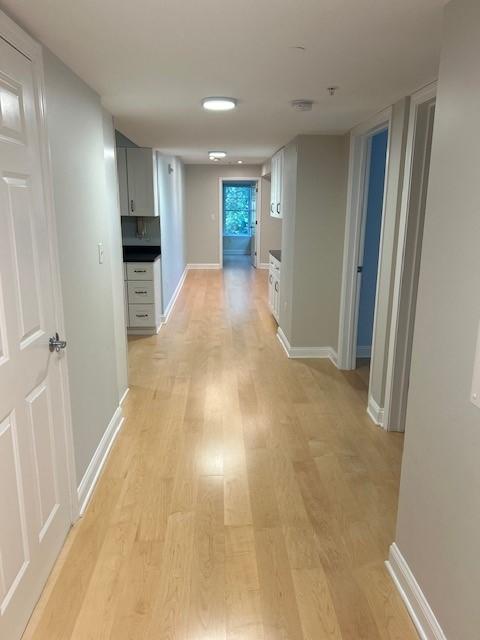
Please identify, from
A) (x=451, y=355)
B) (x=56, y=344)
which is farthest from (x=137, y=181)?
(x=451, y=355)

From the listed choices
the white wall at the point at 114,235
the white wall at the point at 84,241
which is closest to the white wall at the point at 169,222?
the white wall at the point at 114,235

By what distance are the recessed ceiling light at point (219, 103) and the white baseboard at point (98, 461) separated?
2127mm

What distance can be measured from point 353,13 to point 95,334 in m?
2.01

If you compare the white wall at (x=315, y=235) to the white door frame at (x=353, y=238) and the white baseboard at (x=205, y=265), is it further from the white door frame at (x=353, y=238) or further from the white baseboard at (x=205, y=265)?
the white baseboard at (x=205, y=265)

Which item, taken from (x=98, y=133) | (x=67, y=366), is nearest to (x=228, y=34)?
(x=98, y=133)

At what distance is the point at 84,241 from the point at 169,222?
450cm

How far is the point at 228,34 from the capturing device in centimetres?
173

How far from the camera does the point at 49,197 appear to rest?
191cm

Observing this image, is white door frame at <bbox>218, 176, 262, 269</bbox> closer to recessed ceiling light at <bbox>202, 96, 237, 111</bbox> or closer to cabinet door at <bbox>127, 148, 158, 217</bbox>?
cabinet door at <bbox>127, 148, 158, 217</bbox>

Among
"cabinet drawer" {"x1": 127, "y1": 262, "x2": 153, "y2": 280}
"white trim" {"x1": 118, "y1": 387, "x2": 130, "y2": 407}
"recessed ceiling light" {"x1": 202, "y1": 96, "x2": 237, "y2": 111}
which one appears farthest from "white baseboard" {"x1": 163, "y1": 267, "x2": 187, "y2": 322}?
"recessed ceiling light" {"x1": 202, "y1": 96, "x2": 237, "y2": 111}

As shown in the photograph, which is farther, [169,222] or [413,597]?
[169,222]

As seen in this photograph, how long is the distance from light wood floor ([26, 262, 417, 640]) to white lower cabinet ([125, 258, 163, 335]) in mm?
1425

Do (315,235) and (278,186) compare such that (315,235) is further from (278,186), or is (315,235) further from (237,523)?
(237,523)

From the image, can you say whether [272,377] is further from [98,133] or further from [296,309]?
[98,133]
